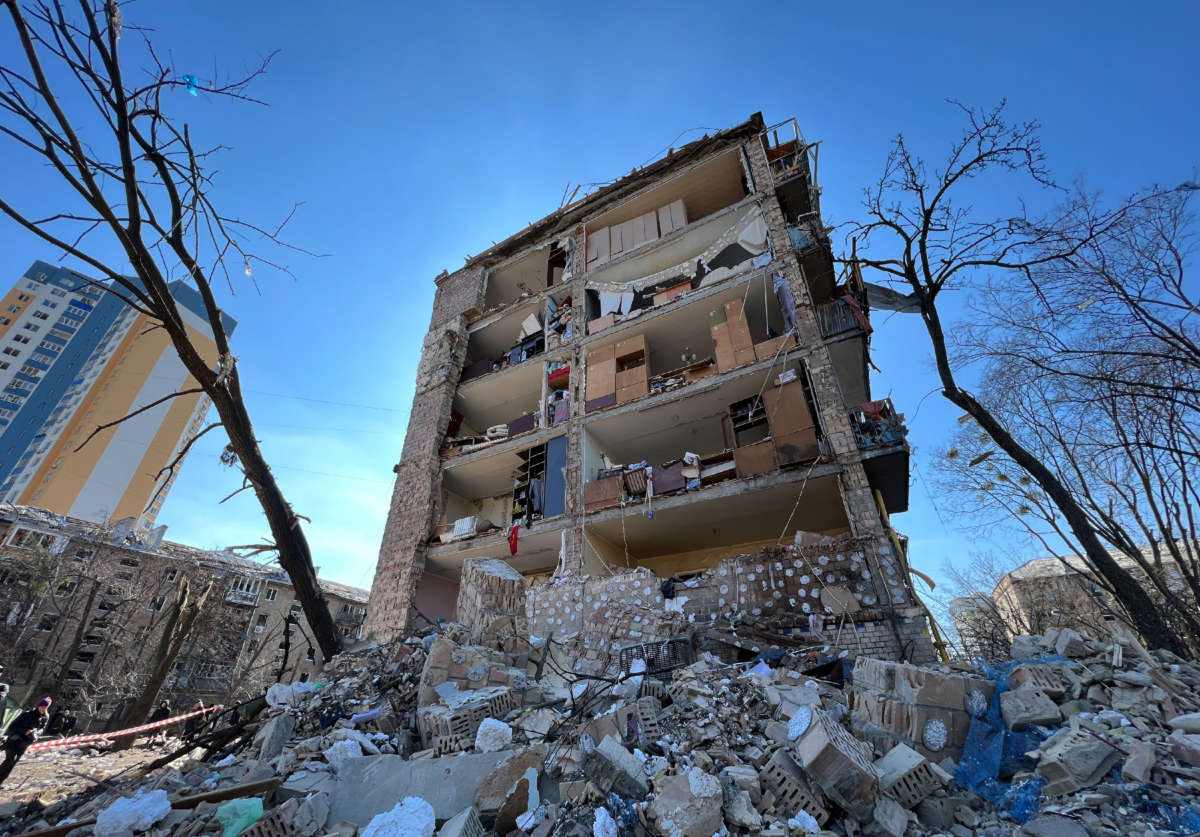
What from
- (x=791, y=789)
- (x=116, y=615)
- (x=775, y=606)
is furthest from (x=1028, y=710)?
(x=116, y=615)

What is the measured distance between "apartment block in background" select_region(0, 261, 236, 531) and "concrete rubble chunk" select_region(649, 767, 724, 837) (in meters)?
62.3

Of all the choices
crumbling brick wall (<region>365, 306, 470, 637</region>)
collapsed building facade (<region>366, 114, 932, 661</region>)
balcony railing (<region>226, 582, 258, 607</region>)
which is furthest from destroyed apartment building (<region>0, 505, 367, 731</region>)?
collapsed building facade (<region>366, 114, 932, 661</region>)

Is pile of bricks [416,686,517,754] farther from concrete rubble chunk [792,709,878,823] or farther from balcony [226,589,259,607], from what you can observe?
balcony [226,589,259,607]

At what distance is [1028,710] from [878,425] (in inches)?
299

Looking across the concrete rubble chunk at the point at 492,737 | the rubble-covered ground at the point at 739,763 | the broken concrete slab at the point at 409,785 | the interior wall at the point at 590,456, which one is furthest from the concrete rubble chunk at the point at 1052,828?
the interior wall at the point at 590,456

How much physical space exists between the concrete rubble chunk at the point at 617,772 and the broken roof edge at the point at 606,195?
17867 mm

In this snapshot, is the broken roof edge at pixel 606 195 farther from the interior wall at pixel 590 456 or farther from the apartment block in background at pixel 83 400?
the apartment block in background at pixel 83 400

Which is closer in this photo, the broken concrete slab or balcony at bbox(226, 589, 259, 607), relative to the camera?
the broken concrete slab

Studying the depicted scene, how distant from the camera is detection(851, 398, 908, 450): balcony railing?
33.6ft

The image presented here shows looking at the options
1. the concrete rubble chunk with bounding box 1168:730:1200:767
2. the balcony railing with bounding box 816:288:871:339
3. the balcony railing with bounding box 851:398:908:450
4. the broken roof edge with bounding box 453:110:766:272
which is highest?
the broken roof edge with bounding box 453:110:766:272

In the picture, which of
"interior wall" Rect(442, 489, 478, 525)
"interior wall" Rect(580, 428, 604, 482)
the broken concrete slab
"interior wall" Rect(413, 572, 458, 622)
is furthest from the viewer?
"interior wall" Rect(442, 489, 478, 525)

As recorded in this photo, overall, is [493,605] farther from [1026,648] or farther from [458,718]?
[1026,648]

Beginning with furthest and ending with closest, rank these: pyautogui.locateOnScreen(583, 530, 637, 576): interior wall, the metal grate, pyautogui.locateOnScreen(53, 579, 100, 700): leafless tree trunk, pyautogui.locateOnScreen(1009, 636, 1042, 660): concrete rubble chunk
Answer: pyautogui.locateOnScreen(53, 579, 100, 700): leafless tree trunk
pyautogui.locateOnScreen(583, 530, 637, 576): interior wall
the metal grate
pyautogui.locateOnScreen(1009, 636, 1042, 660): concrete rubble chunk

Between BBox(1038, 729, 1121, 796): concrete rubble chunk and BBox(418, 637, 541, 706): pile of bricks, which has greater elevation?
BBox(418, 637, 541, 706): pile of bricks
